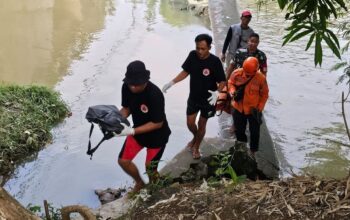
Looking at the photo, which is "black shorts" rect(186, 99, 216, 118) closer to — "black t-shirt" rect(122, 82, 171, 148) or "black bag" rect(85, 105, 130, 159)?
"black t-shirt" rect(122, 82, 171, 148)

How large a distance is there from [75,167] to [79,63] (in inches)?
206

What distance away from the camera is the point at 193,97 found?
18.5 ft

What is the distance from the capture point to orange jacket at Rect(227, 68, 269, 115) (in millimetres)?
5199

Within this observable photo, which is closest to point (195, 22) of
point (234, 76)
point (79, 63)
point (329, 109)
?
point (79, 63)

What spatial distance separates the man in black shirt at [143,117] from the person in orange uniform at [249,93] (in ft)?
3.47

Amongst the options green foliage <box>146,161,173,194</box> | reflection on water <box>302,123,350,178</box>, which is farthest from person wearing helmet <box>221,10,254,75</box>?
green foliage <box>146,161,173,194</box>

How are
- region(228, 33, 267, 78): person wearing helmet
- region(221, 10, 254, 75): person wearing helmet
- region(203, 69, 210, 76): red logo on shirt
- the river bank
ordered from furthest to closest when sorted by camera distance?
the river bank → region(221, 10, 254, 75): person wearing helmet → region(228, 33, 267, 78): person wearing helmet → region(203, 69, 210, 76): red logo on shirt

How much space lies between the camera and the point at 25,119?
7684 mm

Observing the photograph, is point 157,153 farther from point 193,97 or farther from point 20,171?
point 20,171

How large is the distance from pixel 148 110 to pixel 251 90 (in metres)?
1.30

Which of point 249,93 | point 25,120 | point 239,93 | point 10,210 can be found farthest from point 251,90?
point 25,120

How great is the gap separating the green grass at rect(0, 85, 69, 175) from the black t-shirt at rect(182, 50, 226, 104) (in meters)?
2.98

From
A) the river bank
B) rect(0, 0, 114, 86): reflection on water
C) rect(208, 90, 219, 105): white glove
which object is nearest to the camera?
rect(208, 90, 219, 105): white glove

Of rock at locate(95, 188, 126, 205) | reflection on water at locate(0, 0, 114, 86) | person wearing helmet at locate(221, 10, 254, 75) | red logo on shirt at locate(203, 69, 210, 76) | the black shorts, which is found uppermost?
person wearing helmet at locate(221, 10, 254, 75)
